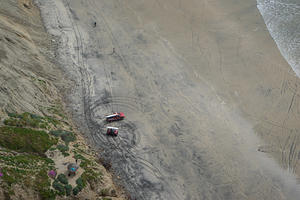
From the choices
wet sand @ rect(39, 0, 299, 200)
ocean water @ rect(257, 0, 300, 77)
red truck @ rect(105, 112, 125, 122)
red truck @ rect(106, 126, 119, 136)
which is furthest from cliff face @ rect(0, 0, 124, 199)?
ocean water @ rect(257, 0, 300, 77)

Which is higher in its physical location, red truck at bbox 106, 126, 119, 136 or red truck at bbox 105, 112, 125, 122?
red truck at bbox 105, 112, 125, 122

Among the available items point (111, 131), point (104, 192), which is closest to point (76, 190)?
point (104, 192)

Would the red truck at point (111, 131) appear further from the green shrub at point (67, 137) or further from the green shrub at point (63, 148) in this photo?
the green shrub at point (63, 148)

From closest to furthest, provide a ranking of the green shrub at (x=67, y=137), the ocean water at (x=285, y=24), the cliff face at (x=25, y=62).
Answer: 1. the green shrub at (x=67, y=137)
2. the cliff face at (x=25, y=62)
3. the ocean water at (x=285, y=24)

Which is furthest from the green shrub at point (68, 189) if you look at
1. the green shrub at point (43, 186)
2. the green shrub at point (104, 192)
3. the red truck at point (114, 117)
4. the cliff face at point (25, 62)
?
the red truck at point (114, 117)

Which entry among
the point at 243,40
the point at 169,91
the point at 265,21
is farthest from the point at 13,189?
the point at 265,21

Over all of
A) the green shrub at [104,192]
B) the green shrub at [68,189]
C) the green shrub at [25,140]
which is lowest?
the green shrub at [104,192]

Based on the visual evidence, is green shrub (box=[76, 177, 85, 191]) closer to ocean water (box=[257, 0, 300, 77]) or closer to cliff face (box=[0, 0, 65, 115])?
cliff face (box=[0, 0, 65, 115])
